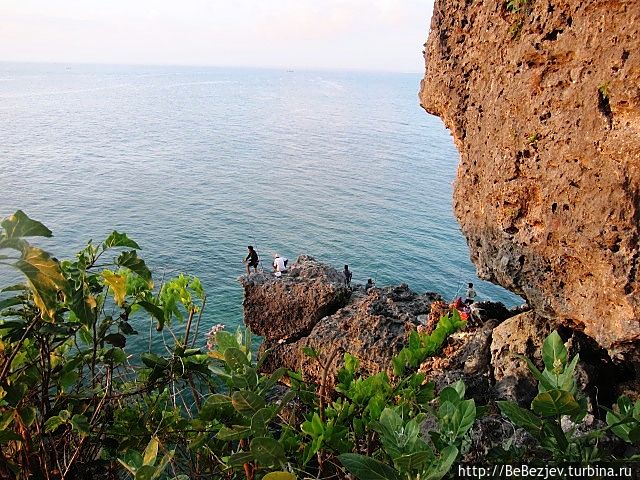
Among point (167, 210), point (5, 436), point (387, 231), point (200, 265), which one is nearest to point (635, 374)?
point (5, 436)

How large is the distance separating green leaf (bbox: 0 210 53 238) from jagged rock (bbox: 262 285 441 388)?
11303 mm

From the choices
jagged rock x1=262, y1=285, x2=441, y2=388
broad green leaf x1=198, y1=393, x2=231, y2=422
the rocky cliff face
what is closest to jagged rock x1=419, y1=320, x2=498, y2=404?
jagged rock x1=262, y1=285, x2=441, y2=388

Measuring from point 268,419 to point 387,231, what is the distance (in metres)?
35.0

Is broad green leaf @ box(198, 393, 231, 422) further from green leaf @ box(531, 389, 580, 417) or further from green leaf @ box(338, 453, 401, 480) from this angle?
green leaf @ box(531, 389, 580, 417)

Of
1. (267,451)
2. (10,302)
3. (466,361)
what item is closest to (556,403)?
(267,451)

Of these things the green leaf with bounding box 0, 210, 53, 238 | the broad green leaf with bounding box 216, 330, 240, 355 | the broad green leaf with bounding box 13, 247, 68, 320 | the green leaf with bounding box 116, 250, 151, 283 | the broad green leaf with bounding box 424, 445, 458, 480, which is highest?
the green leaf with bounding box 0, 210, 53, 238

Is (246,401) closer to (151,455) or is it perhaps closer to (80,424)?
(151,455)

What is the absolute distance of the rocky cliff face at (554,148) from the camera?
702cm

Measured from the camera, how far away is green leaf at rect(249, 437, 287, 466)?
107 inches

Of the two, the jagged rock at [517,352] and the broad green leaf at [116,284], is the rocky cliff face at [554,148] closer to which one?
the jagged rock at [517,352]

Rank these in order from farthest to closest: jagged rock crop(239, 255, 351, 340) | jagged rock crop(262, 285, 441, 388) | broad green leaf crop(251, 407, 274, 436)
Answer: jagged rock crop(239, 255, 351, 340)
jagged rock crop(262, 285, 441, 388)
broad green leaf crop(251, 407, 274, 436)

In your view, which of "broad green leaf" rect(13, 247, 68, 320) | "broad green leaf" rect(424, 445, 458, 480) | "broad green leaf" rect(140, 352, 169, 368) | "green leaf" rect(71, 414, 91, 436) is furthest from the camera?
"broad green leaf" rect(140, 352, 169, 368)

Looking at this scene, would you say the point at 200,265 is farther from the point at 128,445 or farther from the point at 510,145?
the point at 128,445

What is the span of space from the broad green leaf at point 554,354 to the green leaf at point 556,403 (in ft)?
1.29
